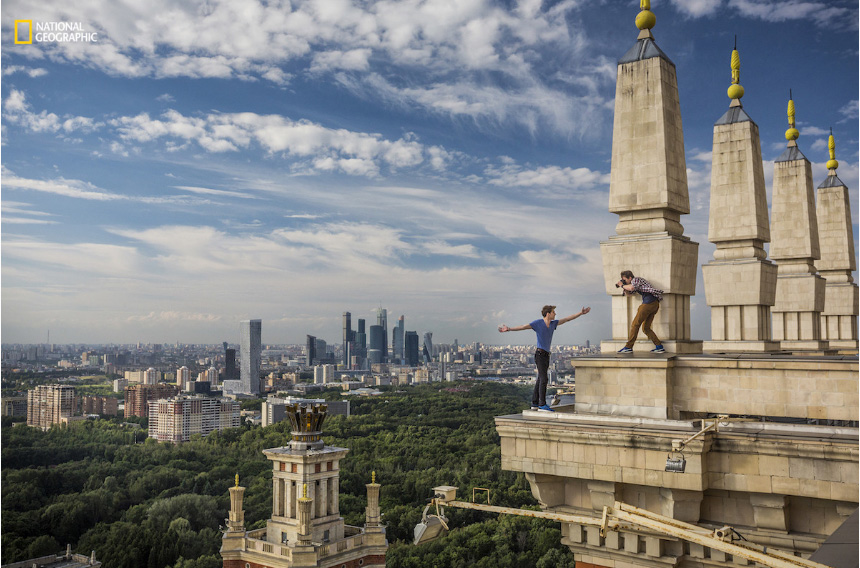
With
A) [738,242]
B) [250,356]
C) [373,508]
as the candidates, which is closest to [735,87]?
[738,242]

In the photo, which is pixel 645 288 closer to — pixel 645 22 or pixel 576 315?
pixel 576 315

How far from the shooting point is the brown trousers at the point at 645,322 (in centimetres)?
912

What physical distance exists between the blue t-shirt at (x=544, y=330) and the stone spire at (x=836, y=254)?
46.5 ft

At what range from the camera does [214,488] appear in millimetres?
68438

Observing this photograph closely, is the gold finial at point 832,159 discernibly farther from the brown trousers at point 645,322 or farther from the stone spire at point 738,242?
the brown trousers at point 645,322

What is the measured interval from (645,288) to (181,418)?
101m

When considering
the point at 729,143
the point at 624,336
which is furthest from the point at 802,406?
the point at 729,143

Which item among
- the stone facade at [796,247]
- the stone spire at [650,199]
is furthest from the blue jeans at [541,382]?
the stone facade at [796,247]

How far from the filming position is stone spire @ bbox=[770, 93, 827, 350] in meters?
16.6

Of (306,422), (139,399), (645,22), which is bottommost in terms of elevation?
(139,399)

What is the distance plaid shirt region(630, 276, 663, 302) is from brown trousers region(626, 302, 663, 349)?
12 cm

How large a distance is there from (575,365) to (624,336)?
3.73 feet

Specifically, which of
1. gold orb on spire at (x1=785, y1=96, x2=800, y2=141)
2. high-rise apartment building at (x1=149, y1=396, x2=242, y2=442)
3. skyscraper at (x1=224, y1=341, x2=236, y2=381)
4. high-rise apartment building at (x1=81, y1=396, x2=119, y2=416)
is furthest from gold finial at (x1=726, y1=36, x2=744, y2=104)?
skyscraper at (x1=224, y1=341, x2=236, y2=381)

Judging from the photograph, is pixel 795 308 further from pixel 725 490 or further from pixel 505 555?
pixel 505 555
